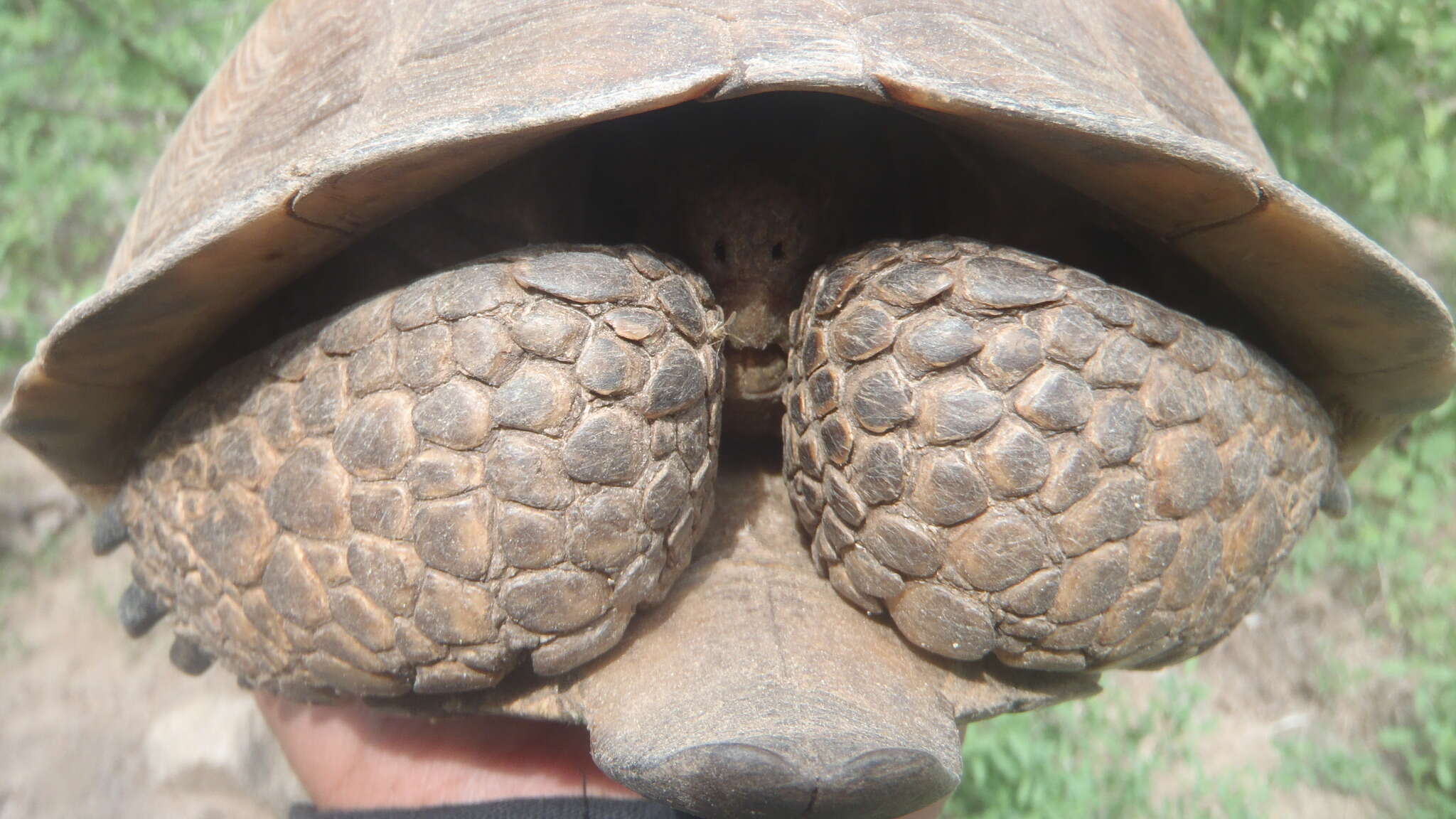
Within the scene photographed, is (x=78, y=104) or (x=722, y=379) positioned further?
(x=78, y=104)

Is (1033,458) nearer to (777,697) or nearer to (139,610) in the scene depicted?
(777,697)

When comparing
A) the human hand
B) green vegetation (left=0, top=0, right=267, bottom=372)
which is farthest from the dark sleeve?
green vegetation (left=0, top=0, right=267, bottom=372)

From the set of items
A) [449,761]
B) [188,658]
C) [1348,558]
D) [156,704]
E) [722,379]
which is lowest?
[156,704]

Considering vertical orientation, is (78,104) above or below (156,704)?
above

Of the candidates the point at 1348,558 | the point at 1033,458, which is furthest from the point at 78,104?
the point at 1348,558

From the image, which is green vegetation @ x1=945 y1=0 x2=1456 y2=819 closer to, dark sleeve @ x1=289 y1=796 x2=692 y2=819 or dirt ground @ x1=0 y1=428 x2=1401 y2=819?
dirt ground @ x1=0 y1=428 x2=1401 y2=819

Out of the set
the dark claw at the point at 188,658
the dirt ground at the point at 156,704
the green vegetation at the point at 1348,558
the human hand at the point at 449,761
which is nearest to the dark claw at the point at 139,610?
the dark claw at the point at 188,658
